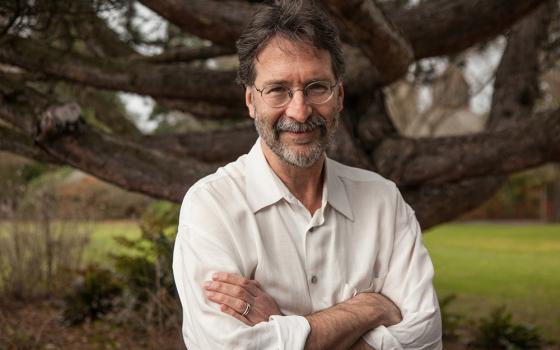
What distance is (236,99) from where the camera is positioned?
5.57 metres

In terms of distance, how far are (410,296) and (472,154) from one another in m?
2.61

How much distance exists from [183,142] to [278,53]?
145 inches

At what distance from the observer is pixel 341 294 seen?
101 inches

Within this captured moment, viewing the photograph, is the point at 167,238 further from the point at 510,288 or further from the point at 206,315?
the point at 510,288

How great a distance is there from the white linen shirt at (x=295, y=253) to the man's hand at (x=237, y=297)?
0.11ft

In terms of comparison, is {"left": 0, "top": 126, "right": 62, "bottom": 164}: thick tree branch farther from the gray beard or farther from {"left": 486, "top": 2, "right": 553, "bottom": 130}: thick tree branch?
{"left": 486, "top": 2, "right": 553, "bottom": 130}: thick tree branch

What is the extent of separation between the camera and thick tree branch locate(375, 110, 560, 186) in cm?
482

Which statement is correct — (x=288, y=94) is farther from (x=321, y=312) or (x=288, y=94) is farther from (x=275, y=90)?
(x=321, y=312)

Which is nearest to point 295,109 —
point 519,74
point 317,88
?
point 317,88

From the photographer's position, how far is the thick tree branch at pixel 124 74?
4.98 metres

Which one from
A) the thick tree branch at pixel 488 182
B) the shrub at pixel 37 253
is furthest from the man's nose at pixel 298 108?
the shrub at pixel 37 253

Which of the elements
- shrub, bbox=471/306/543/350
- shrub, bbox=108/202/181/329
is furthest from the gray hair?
shrub, bbox=471/306/543/350

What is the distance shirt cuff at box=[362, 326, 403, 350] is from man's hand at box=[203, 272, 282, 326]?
411 millimetres

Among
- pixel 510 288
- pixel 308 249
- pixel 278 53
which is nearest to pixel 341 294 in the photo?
pixel 308 249
